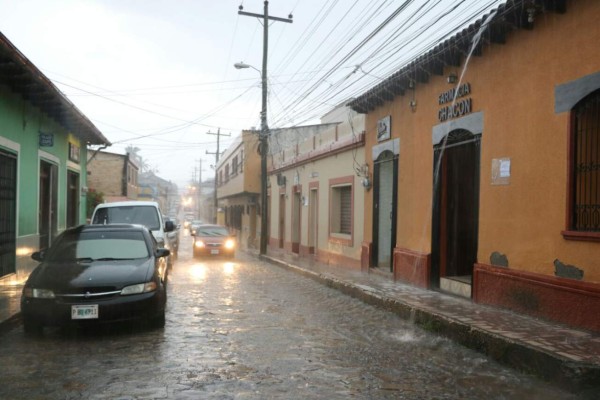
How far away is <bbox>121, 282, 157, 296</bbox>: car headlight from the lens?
707cm

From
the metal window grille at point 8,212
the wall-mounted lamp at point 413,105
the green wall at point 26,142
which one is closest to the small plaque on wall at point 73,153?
the green wall at point 26,142

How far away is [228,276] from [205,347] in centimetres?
860

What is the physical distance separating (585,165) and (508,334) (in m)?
2.47

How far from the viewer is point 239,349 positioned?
661cm

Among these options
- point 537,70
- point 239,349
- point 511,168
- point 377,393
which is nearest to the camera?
point 377,393

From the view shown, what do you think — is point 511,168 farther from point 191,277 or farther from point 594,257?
point 191,277

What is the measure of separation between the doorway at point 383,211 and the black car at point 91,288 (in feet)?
24.1

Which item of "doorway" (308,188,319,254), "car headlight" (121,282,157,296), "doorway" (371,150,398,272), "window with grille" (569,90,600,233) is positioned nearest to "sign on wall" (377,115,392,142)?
"doorway" (371,150,398,272)

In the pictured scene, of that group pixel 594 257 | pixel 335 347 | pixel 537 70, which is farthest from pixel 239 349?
pixel 537 70

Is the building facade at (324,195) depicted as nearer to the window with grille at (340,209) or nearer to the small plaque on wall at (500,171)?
the window with grille at (340,209)

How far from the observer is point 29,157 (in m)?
13.0

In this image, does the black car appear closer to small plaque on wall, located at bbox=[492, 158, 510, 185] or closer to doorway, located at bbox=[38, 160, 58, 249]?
small plaque on wall, located at bbox=[492, 158, 510, 185]

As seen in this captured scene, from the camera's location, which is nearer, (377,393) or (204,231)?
(377,393)

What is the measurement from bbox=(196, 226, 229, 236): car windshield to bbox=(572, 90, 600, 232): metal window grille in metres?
17.6
